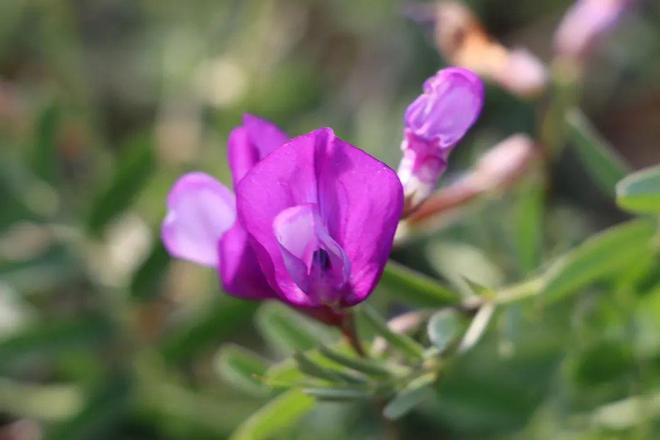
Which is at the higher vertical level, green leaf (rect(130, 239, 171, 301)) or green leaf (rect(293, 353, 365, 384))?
green leaf (rect(130, 239, 171, 301))

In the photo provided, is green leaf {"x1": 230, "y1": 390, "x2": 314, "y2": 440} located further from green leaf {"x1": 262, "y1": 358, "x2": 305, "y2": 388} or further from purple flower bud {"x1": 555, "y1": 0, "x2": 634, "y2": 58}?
purple flower bud {"x1": 555, "y1": 0, "x2": 634, "y2": 58}

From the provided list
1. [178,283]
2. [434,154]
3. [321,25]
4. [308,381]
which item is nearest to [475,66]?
[434,154]

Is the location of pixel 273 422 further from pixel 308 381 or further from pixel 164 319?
pixel 164 319

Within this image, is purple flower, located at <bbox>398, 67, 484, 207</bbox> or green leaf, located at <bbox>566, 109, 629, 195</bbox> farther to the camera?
green leaf, located at <bbox>566, 109, 629, 195</bbox>

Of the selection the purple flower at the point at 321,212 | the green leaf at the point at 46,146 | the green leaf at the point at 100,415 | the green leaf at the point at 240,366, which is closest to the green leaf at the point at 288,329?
the green leaf at the point at 240,366

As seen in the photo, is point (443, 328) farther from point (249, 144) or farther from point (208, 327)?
point (208, 327)

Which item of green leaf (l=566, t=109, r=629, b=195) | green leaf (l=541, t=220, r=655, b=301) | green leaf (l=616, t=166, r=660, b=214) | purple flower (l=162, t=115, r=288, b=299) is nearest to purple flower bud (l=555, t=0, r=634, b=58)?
green leaf (l=566, t=109, r=629, b=195)
